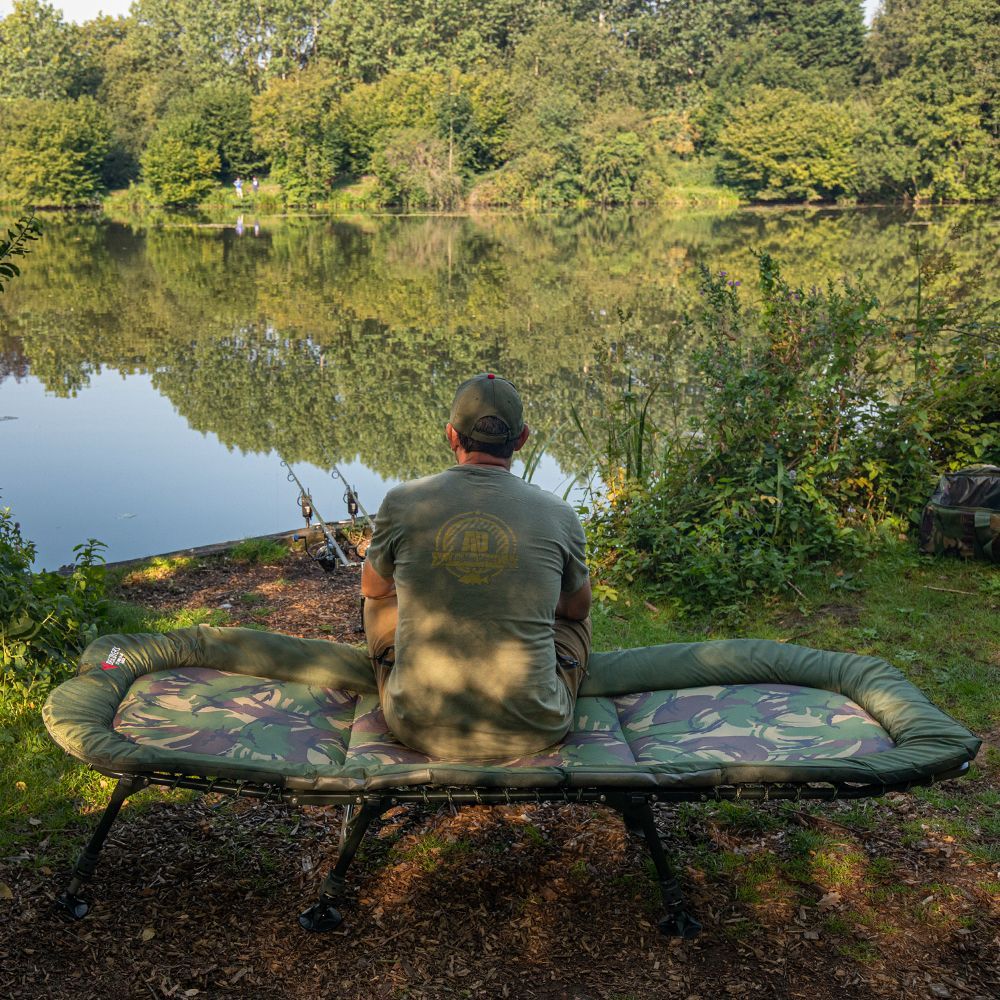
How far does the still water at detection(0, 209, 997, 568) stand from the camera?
9188 mm

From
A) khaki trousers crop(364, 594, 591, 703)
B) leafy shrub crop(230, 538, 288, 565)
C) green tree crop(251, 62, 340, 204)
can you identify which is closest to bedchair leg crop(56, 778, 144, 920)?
khaki trousers crop(364, 594, 591, 703)

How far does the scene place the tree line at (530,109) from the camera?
4159 centimetres

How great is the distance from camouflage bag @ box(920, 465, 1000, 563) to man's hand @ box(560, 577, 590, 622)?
10.9 ft

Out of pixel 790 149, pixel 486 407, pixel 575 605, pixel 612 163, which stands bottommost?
pixel 575 605

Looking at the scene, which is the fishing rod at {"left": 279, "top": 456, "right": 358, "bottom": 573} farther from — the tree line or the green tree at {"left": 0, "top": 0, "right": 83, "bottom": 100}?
the green tree at {"left": 0, "top": 0, "right": 83, "bottom": 100}

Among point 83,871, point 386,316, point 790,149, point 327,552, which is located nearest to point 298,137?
point 790,149

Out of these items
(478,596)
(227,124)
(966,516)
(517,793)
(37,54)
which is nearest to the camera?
(517,793)

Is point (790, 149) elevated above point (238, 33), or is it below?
below

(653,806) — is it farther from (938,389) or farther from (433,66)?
(433,66)

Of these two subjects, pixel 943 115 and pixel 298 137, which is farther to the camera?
pixel 298 137

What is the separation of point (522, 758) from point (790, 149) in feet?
143

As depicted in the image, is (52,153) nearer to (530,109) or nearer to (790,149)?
A: (530,109)

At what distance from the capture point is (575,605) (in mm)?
3164

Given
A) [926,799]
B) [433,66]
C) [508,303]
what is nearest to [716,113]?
[433,66]
